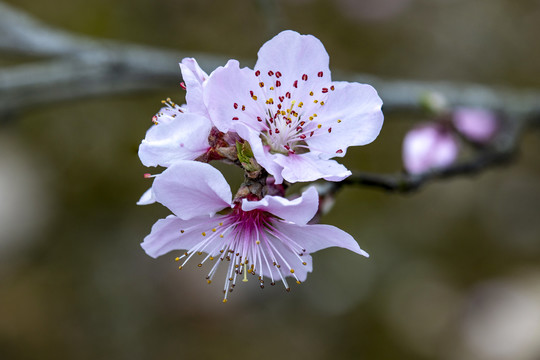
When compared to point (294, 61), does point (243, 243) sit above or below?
below

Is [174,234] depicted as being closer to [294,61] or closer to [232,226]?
[232,226]

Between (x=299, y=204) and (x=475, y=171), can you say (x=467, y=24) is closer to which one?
(x=475, y=171)

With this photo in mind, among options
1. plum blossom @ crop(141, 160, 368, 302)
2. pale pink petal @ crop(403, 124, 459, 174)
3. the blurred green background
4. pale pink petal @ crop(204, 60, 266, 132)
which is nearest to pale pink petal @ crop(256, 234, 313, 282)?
plum blossom @ crop(141, 160, 368, 302)

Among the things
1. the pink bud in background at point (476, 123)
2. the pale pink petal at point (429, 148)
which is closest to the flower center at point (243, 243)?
the pale pink petal at point (429, 148)

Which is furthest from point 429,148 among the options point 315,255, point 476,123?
point 315,255

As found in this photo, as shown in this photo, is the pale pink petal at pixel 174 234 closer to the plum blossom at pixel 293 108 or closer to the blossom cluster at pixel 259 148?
the blossom cluster at pixel 259 148

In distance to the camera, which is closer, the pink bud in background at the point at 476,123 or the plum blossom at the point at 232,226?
the plum blossom at the point at 232,226
